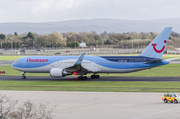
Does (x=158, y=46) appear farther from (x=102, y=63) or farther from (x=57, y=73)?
(x=57, y=73)

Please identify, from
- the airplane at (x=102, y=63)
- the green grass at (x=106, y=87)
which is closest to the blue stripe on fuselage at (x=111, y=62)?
the airplane at (x=102, y=63)

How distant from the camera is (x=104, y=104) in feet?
80.0

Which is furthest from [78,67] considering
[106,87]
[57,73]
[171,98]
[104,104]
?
[171,98]

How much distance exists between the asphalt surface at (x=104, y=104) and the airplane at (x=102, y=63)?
13.0 meters

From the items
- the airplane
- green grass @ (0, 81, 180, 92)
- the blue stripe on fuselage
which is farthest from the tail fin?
green grass @ (0, 81, 180, 92)

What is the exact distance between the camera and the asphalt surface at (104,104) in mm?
20188

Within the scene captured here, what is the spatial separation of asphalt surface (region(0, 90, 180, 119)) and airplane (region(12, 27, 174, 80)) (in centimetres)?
1298

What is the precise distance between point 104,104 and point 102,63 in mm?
21512

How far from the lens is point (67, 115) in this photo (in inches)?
805

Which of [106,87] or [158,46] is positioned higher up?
[158,46]

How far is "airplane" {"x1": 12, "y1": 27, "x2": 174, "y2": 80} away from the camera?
143 ft

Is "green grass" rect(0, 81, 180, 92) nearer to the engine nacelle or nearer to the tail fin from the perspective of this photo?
the engine nacelle

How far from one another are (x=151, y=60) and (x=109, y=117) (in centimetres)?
2606

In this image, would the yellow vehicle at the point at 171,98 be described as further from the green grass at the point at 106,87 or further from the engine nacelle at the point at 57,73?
the engine nacelle at the point at 57,73
